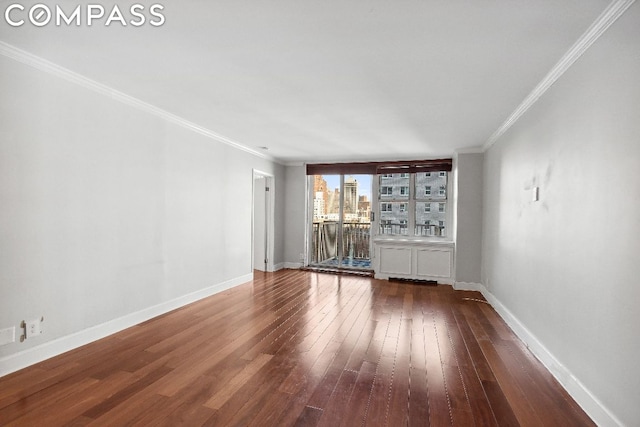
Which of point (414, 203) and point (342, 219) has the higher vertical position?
point (414, 203)

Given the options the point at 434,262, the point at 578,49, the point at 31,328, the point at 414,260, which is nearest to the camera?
the point at 578,49

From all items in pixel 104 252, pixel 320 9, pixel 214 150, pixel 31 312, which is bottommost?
pixel 31 312

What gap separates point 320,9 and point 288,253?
592 centimetres

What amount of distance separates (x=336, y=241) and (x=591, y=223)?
219 inches

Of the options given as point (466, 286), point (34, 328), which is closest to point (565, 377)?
point (466, 286)

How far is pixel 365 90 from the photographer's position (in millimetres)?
3070

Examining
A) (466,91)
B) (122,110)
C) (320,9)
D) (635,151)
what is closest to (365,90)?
(466,91)

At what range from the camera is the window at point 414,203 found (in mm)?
6539

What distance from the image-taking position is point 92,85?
301 cm

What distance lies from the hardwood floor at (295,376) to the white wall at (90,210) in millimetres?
372

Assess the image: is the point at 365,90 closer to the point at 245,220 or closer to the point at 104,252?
the point at 104,252

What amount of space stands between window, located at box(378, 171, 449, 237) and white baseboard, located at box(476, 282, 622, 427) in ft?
9.20

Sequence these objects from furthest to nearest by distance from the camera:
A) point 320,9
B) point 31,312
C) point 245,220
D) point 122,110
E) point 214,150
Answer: point 245,220 → point 214,150 → point 122,110 → point 31,312 → point 320,9

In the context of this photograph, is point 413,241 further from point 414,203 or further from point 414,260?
point 414,203
